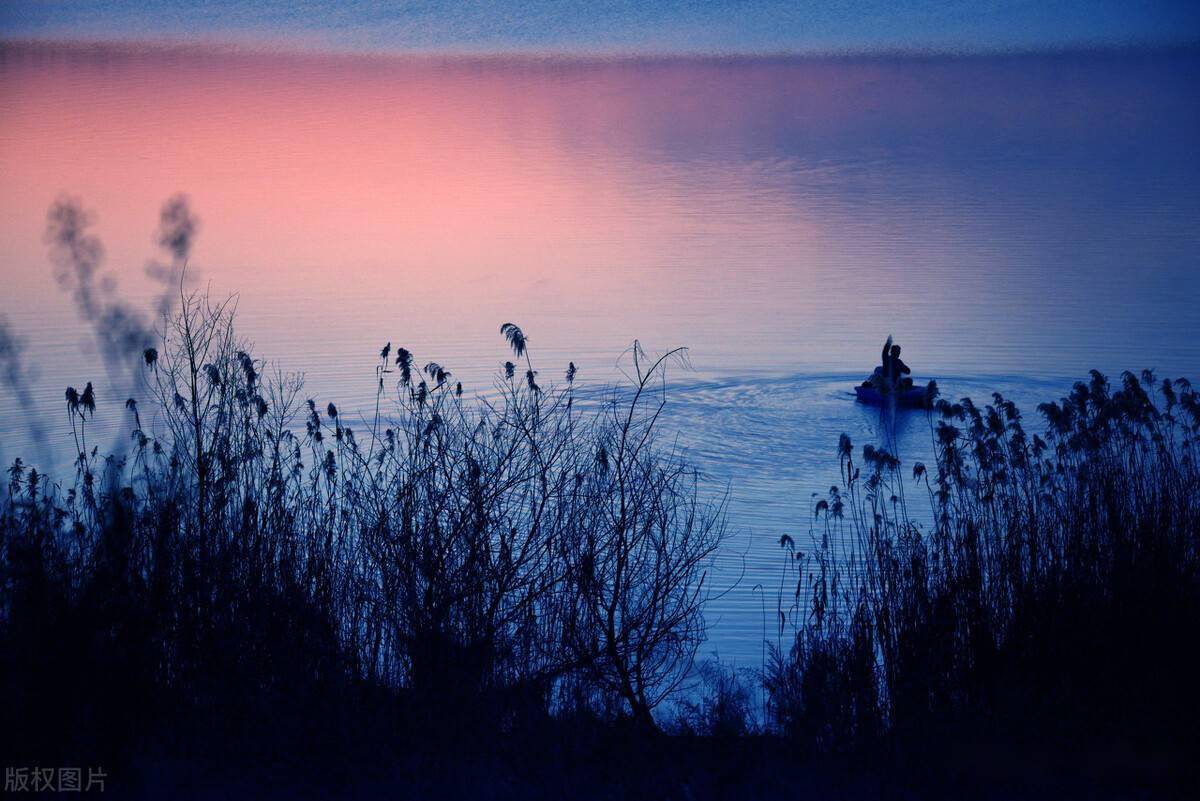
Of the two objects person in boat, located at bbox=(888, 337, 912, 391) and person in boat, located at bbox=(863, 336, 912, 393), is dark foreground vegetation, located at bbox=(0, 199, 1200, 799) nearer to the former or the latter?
person in boat, located at bbox=(863, 336, 912, 393)

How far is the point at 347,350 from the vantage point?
59.8ft

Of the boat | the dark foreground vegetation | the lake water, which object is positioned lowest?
the dark foreground vegetation

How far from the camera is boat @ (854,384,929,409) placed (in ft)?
47.7

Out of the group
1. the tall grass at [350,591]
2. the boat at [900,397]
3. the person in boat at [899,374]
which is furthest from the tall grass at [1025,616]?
the boat at [900,397]

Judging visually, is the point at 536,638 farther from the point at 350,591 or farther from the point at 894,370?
the point at 894,370

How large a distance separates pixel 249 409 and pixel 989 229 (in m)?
22.8

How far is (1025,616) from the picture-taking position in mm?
7414

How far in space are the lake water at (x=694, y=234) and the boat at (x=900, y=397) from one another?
23 cm

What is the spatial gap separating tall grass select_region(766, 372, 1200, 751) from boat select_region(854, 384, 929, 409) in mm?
5985

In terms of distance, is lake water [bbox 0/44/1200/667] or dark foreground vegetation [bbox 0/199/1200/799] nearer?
dark foreground vegetation [bbox 0/199/1200/799]

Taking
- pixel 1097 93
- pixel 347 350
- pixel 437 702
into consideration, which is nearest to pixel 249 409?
pixel 437 702

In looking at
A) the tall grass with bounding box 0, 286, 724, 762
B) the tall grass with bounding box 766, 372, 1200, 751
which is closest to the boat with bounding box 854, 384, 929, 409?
the tall grass with bounding box 766, 372, 1200, 751

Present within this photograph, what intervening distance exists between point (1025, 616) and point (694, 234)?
19988 millimetres

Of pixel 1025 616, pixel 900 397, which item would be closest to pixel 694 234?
pixel 900 397
